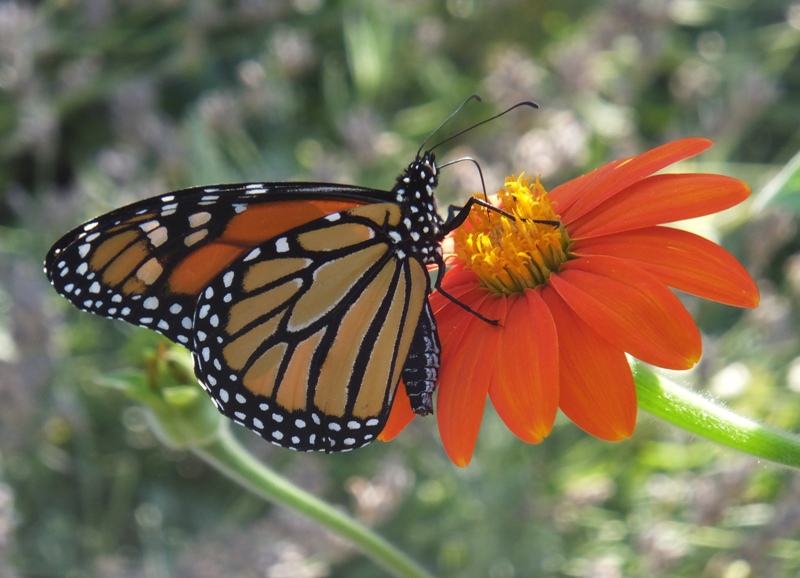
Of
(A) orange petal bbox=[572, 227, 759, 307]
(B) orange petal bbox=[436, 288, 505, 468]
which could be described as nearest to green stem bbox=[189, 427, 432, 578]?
(B) orange petal bbox=[436, 288, 505, 468]

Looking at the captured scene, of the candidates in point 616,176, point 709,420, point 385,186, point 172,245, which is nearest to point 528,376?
point 709,420

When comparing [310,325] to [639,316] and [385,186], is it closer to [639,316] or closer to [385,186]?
[639,316]

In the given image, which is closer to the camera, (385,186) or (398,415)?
(398,415)

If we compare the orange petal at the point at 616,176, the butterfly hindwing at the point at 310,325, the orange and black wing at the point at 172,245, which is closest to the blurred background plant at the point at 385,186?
the orange petal at the point at 616,176

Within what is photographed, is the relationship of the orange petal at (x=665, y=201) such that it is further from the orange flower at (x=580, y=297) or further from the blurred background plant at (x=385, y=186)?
the blurred background plant at (x=385, y=186)

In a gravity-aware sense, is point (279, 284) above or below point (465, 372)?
above

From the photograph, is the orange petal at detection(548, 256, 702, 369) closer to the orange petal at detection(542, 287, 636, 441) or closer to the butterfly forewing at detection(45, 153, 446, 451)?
the orange petal at detection(542, 287, 636, 441)
